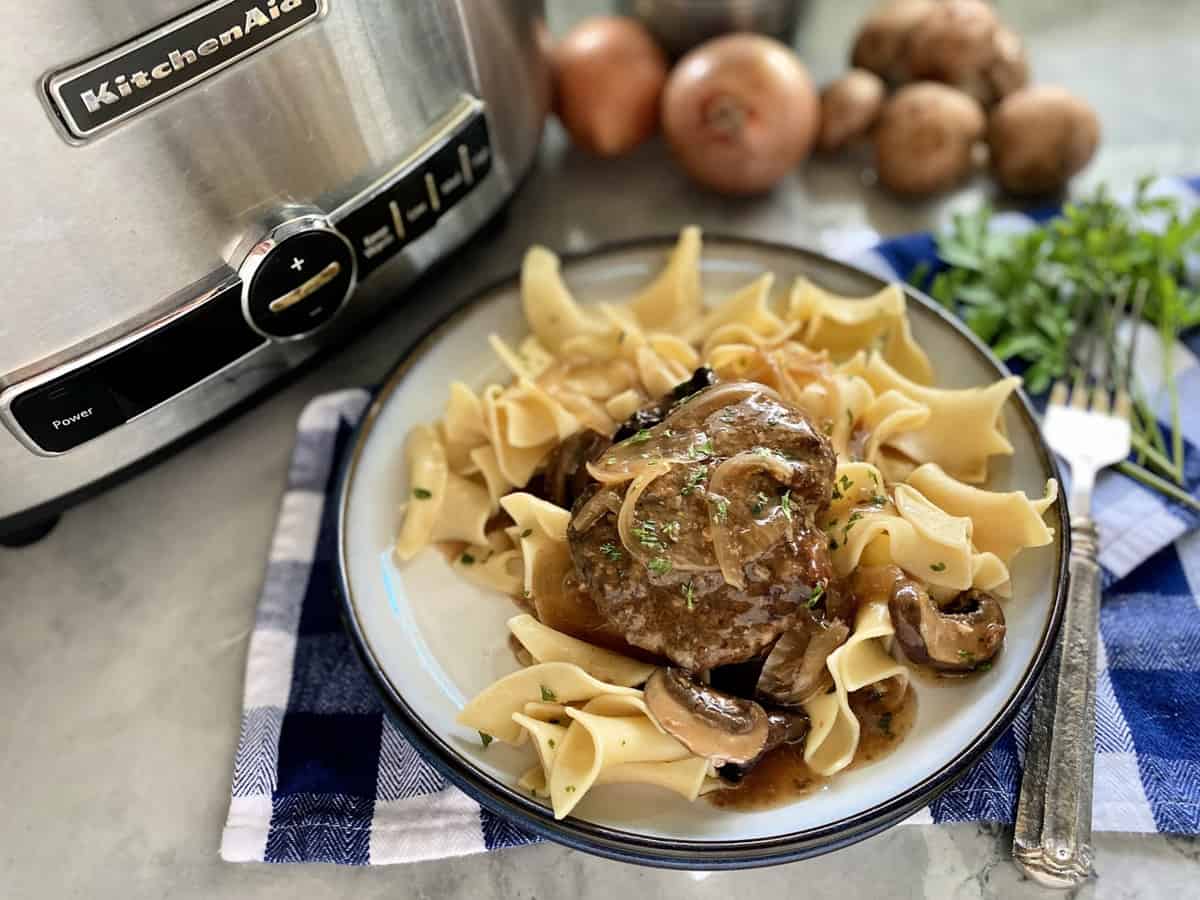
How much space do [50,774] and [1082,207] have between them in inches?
111

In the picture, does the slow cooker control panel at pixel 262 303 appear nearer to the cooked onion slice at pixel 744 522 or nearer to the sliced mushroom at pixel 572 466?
the sliced mushroom at pixel 572 466

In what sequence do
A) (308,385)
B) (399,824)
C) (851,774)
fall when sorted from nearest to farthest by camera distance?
(851,774) < (399,824) < (308,385)

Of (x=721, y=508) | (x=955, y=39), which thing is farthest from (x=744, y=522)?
(x=955, y=39)

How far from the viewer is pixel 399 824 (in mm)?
1880

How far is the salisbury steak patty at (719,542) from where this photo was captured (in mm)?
1812

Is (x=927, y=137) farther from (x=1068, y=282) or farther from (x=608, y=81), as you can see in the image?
(x=608, y=81)

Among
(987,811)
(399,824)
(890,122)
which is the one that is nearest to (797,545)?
(987,811)

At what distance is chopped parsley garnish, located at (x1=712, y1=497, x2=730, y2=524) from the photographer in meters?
1.81

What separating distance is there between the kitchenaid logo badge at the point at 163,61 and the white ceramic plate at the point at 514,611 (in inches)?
32.9

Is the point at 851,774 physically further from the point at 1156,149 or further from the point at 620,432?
the point at 1156,149

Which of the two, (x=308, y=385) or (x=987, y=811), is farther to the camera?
(x=308, y=385)

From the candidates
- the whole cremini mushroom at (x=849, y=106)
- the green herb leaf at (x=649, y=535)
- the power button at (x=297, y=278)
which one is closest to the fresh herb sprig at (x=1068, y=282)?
the whole cremini mushroom at (x=849, y=106)

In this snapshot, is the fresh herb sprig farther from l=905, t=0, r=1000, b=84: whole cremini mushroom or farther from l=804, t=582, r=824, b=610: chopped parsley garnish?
l=804, t=582, r=824, b=610: chopped parsley garnish

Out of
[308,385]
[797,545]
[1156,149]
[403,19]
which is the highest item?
[403,19]
